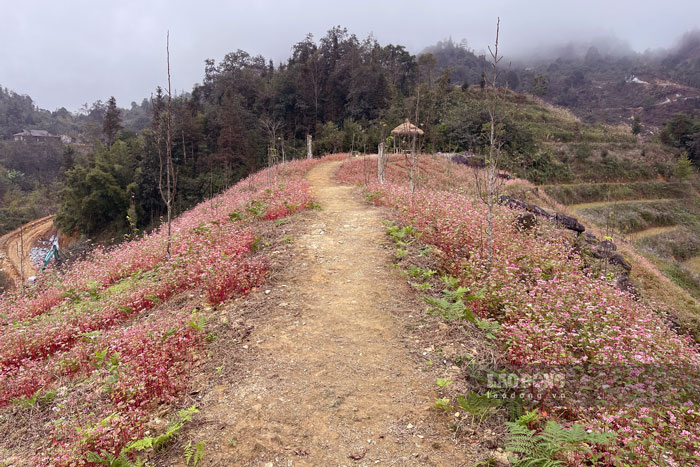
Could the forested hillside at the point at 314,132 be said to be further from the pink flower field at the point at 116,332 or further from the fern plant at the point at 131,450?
the fern plant at the point at 131,450

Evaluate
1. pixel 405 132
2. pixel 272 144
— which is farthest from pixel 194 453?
pixel 272 144

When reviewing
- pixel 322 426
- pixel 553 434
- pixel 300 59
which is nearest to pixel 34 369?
pixel 322 426

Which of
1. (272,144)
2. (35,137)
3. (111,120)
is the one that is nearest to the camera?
(272,144)

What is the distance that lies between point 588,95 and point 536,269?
79.6 m

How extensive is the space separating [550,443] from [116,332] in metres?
5.11

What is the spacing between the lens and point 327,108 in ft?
134

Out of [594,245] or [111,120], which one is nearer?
[594,245]

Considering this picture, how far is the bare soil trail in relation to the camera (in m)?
24.5

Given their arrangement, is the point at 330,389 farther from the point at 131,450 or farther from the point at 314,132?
the point at 314,132

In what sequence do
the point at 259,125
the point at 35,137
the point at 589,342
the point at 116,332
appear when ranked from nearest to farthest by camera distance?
the point at 589,342, the point at 116,332, the point at 259,125, the point at 35,137

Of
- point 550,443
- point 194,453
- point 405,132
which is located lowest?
point 194,453

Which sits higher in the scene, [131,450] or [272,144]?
[272,144]

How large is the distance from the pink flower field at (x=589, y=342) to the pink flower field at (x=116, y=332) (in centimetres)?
367

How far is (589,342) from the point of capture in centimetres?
437
